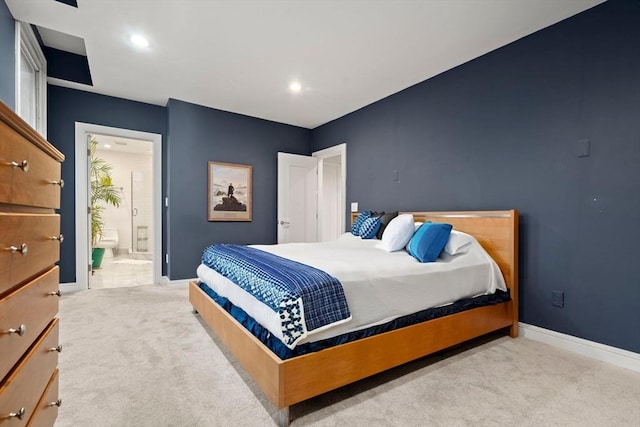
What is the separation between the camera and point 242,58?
3076 millimetres

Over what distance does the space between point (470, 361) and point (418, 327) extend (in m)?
0.55

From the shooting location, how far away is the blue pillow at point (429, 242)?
2.40m

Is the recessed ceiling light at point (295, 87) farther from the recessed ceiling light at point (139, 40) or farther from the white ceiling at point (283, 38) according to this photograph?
the recessed ceiling light at point (139, 40)

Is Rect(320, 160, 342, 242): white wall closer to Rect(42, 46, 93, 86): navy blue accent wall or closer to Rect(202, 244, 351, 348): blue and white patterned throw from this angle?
Rect(42, 46, 93, 86): navy blue accent wall

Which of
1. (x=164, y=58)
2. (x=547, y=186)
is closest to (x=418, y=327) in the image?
(x=547, y=186)

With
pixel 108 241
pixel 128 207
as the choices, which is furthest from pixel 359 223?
pixel 128 207

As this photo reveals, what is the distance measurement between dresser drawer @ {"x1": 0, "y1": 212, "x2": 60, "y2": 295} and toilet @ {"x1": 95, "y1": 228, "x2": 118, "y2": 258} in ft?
20.6

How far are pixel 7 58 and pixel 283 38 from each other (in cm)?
213

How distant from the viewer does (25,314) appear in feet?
2.99

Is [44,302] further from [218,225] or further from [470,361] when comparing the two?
[218,225]

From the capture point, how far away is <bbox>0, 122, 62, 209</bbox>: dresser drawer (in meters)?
0.78

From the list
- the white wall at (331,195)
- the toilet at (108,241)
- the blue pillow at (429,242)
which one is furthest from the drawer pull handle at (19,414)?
the toilet at (108,241)

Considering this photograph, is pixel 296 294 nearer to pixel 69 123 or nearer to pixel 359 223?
pixel 359 223

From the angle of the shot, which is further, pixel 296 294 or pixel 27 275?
pixel 296 294
